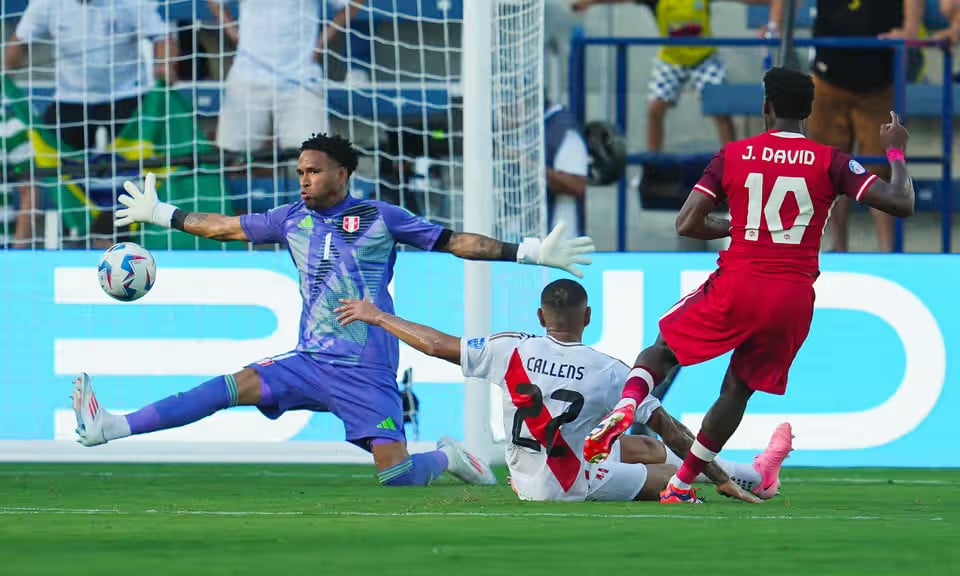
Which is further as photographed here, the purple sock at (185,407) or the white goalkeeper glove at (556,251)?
the purple sock at (185,407)

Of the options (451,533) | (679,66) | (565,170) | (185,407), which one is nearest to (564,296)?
(451,533)

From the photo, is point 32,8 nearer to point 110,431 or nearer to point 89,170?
point 89,170

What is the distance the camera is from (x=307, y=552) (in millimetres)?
4594

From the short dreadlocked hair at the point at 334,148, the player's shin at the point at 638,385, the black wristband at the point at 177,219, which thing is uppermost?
the short dreadlocked hair at the point at 334,148

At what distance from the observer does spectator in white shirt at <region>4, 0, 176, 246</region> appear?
460 inches

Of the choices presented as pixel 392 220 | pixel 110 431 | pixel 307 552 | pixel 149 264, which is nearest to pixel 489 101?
pixel 392 220

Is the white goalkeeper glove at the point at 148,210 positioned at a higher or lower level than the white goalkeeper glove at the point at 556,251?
higher

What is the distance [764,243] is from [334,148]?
101 inches

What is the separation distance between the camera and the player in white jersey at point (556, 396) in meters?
6.90

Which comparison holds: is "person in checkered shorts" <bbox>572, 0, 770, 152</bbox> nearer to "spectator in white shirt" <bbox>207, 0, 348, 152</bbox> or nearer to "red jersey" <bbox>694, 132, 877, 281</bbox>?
"spectator in white shirt" <bbox>207, 0, 348, 152</bbox>

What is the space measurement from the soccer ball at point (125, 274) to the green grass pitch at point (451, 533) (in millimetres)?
920

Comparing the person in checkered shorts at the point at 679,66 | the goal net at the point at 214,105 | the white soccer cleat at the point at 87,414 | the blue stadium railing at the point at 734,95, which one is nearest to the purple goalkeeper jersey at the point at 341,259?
the white soccer cleat at the point at 87,414

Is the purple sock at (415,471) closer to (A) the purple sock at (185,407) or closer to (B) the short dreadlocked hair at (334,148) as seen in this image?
(A) the purple sock at (185,407)

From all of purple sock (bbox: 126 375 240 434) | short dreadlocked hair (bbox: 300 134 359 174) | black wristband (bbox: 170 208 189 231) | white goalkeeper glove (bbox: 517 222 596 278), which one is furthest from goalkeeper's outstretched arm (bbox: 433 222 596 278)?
black wristband (bbox: 170 208 189 231)
